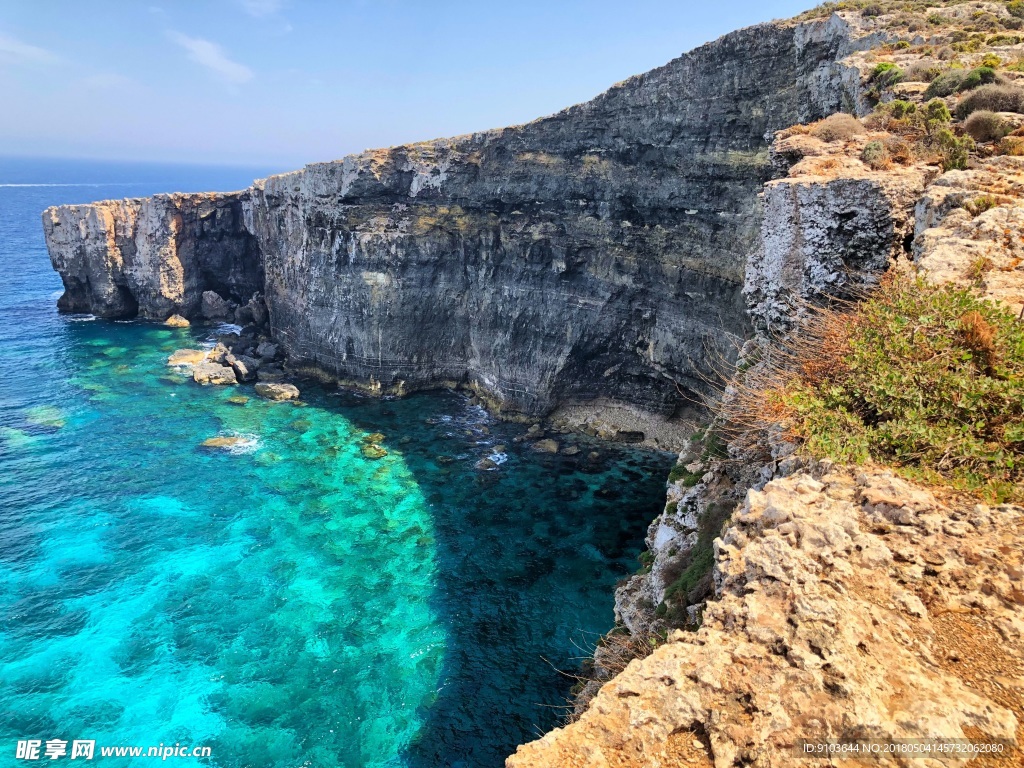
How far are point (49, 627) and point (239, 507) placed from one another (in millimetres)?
10479

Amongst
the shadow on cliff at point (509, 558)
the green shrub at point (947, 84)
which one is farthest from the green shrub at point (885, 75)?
the shadow on cliff at point (509, 558)

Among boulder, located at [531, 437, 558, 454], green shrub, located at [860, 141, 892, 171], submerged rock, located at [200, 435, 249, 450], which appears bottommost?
boulder, located at [531, 437, 558, 454]

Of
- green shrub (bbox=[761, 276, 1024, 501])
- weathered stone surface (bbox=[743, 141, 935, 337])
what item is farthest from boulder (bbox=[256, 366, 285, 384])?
green shrub (bbox=[761, 276, 1024, 501])

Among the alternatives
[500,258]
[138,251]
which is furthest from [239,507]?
[138,251]

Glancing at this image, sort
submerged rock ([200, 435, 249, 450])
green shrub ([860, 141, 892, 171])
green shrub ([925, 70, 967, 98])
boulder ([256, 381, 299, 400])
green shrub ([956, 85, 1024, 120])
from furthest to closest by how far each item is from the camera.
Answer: boulder ([256, 381, 299, 400])
submerged rock ([200, 435, 249, 450])
green shrub ([925, 70, 967, 98])
green shrub ([956, 85, 1024, 120])
green shrub ([860, 141, 892, 171])

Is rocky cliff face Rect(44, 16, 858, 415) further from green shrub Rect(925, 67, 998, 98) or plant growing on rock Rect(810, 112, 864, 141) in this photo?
plant growing on rock Rect(810, 112, 864, 141)

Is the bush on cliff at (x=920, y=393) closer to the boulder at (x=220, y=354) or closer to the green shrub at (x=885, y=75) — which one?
the green shrub at (x=885, y=75)

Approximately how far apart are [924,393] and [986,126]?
37.3 ft

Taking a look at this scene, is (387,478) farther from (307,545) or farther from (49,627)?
(49,627)

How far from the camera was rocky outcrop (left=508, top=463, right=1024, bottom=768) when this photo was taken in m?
5.79

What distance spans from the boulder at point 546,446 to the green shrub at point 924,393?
102ft

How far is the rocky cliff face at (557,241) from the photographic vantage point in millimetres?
32938

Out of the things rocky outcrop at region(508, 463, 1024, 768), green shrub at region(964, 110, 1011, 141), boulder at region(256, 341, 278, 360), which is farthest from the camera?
boulder at region(256, 341, 278, 360)

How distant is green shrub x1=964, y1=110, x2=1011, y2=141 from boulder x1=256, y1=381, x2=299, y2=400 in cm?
4651
